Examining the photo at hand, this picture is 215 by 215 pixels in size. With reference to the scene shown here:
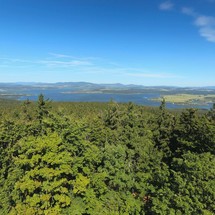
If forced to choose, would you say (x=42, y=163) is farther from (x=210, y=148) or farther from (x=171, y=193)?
(x=210, y=148)

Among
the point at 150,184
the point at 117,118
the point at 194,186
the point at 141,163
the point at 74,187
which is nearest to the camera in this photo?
the point at 194,186

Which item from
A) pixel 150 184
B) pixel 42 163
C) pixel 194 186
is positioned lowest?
pixel 150 184

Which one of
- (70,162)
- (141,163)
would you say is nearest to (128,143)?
(141,163)

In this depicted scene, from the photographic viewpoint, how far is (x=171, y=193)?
2461cm

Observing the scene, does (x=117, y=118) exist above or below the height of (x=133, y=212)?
above

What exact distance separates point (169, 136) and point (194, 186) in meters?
29.2

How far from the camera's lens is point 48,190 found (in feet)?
76.9

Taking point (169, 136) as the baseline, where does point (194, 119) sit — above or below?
above

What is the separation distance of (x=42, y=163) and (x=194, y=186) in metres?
13.9

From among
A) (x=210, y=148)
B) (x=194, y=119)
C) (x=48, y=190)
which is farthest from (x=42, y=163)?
(x=194, y=119)

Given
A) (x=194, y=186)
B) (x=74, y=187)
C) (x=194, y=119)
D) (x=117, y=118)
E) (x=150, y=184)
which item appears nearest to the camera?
(x=194, y=186)

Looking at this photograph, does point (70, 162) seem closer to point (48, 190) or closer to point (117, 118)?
point (48, 190)

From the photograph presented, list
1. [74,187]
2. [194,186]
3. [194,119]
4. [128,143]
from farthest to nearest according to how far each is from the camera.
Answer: [194,119]
[128,143]
[74,187]
[194,186]

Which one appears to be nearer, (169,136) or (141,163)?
(141,163)
